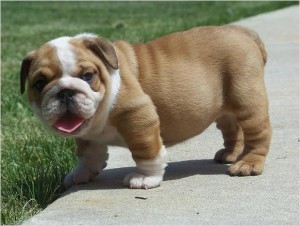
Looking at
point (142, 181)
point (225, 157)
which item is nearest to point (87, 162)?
point (142, 181)

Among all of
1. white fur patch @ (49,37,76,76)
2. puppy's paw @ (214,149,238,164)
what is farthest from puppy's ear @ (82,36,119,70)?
puppy's paw @ (214,149,238,164)

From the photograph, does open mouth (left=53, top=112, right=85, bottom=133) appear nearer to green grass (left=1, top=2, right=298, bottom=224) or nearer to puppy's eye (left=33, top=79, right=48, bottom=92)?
puppy's eye (left=33, top=79, right=48, bottom=92)

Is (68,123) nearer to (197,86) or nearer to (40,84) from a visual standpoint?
(40,84)

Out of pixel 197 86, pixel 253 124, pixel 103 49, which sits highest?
pixel 103 49

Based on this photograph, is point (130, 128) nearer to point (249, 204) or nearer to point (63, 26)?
point (249, 204)

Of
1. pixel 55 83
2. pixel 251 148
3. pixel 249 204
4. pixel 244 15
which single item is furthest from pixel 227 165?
pixel 244 15

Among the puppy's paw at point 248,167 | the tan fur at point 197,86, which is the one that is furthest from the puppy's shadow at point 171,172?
the tan fur at point 197,86

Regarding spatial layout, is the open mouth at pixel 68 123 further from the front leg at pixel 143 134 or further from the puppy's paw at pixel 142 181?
the puppy's paw at pixel 142 181
